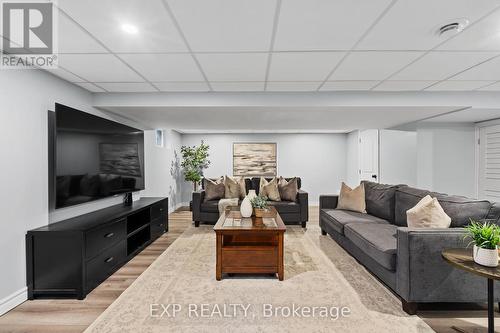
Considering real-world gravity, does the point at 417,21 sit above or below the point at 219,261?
above

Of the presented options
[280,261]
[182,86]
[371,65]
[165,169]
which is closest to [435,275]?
[280,261]

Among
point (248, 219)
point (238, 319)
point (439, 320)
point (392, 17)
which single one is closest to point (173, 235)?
point (248, 219)

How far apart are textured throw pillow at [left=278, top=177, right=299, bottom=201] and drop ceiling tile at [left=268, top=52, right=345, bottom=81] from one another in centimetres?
270

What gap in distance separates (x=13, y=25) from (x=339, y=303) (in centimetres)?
333

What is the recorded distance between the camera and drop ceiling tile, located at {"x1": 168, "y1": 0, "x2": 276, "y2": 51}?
1.66 metres

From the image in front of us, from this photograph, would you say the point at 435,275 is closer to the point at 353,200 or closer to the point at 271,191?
the point at 353,200

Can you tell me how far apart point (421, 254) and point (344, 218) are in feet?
5.12

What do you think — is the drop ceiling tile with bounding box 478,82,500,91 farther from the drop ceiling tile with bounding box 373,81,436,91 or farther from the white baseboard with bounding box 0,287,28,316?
the white baseboard with bounding box 0,287,28,316

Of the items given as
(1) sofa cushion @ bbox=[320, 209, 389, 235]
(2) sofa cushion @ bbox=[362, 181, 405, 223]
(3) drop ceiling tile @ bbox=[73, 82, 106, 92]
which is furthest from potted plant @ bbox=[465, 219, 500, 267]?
(3) drop ceiling tile @ bbox=[73, 82, 106, 92]

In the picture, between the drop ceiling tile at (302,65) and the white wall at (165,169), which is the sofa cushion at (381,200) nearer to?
the drop ceiling tile at (302,65)

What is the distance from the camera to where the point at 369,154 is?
654 centimetres

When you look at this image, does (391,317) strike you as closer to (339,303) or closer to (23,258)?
(339,303)

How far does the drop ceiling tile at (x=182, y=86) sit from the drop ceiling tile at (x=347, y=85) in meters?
1.58

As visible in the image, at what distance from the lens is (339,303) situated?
2.26 meters
